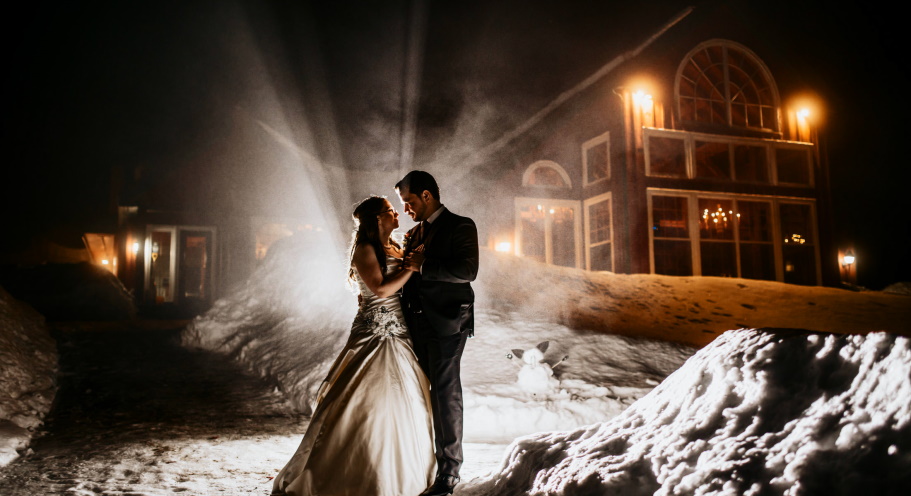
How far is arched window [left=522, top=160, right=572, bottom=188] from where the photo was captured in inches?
593

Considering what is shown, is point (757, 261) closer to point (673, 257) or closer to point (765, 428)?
point (673, 257)

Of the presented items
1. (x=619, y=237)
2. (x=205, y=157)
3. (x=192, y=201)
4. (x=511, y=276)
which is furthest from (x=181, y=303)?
(x=619, y=237)

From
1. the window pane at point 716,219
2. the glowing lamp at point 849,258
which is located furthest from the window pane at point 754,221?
the glowing lamp at point 849,258

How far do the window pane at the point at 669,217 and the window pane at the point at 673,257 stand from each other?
0.76 ft

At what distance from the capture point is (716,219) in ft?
44.1

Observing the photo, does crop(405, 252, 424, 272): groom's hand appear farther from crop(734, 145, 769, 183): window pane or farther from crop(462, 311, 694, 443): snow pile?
crop(734, 145, 769, 183): window pane

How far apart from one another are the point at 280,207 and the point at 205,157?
13.0 ft

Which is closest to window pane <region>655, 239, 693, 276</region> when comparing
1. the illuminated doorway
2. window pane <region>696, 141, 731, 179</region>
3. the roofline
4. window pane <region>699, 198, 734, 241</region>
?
window pane <region>699, 198, 734, 241</region>

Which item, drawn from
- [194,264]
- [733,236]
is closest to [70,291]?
[194,264]

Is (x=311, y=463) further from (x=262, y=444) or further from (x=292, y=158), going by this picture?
(x=292, y=158)

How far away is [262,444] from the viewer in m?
4.80

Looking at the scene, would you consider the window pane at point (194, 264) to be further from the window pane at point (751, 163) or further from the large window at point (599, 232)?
the window pane at point (751, 163)

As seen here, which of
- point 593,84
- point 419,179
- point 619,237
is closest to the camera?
point 419,179

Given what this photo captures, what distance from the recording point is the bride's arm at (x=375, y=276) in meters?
3.24
